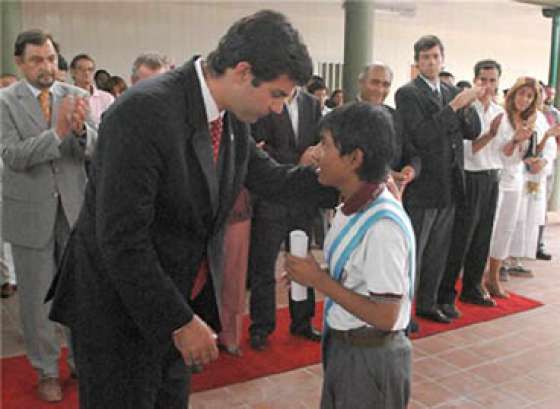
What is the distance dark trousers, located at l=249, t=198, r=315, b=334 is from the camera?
349 centimetres

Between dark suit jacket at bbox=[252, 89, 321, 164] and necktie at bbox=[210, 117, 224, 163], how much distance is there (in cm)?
181

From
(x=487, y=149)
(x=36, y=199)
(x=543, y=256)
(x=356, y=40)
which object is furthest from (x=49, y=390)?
(x=356, y=40)

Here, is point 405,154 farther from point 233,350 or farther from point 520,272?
point 520,272

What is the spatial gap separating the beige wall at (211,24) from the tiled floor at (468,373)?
618 cm

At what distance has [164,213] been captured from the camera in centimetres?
150

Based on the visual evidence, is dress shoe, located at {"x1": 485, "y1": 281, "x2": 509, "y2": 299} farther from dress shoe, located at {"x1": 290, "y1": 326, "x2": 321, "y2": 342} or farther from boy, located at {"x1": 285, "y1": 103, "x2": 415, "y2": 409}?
boy, located at {"x1": 285, "y1": 103, "x2": 415, "y2": 409}

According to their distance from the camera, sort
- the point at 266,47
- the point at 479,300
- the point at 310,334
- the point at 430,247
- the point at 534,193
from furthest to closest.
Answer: the point at 534,193
the point at 479,300
the point at 430,247
the point at 310,334
the point at 266,47

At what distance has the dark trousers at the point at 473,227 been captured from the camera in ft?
13.6

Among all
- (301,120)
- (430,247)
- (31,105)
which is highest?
(31,105)

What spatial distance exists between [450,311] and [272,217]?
1.53m

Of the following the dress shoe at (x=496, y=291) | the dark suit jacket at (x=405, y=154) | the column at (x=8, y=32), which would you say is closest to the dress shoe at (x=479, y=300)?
the dress shoe at (x=496, y=291)

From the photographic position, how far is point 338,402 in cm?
173

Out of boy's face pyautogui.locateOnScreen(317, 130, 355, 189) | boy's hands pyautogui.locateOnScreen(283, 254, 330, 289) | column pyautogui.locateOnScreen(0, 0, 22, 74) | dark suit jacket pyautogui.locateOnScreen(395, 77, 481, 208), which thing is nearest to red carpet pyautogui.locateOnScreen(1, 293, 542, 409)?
dark suit jacket pyautogui.locateOnScreen(395, 77, 481, 208)

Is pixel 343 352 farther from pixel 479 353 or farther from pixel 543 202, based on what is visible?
pixel 543 202
